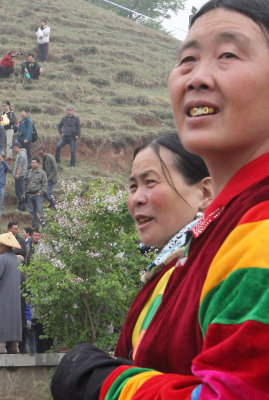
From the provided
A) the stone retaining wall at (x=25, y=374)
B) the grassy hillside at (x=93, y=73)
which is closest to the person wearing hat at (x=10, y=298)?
the stone retaining wall at (x=25, y=374)

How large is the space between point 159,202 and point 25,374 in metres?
6.83

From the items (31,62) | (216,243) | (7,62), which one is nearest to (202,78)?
(216,243)

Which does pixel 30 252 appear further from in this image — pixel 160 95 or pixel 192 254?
pixel 160 95

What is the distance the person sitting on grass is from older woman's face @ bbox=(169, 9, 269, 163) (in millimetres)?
31610

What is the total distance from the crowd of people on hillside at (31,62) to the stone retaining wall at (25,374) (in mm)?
22962

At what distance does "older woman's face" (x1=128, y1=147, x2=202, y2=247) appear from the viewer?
2529mm

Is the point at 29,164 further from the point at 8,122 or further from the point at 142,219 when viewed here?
the point at 142,219

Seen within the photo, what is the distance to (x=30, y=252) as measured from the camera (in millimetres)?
12164

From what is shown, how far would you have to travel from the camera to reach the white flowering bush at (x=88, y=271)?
8.86m

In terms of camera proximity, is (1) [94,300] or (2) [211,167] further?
(1) [94,300]

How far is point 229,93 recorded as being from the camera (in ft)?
4.96

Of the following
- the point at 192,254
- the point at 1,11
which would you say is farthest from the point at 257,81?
the point at 1,11

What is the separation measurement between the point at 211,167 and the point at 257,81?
7.9 inches

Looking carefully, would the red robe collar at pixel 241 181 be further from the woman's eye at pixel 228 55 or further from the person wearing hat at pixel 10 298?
the person wearing hat at pixel 10 298
